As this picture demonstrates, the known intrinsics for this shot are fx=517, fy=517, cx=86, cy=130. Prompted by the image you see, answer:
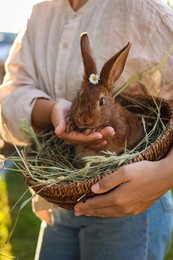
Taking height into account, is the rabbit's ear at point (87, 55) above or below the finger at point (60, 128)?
above

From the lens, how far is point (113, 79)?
197 cm

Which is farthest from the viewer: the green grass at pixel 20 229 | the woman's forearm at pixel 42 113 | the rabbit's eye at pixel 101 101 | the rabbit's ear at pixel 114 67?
the green grass at pixel 20 229

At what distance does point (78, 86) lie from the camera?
2102 mm

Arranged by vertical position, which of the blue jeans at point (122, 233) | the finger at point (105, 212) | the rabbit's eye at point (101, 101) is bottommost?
the blue jeans at point (122, 233)

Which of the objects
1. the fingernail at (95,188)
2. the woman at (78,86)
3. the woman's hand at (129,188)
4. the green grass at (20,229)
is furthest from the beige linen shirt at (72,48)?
the green grass at (20,229)

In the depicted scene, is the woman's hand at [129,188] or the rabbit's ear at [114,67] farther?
the rabbit's ear at [114,67]

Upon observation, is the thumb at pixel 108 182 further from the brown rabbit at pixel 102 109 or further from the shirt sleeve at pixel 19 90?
the shirt sleeve at pixel 19 90

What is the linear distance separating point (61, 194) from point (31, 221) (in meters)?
2.26

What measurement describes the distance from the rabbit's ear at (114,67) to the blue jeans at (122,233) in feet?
1.74

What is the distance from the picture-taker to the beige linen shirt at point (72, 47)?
200cm

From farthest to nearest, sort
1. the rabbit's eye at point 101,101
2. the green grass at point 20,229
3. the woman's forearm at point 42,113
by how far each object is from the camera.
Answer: the green grass at point 20,229 < the woman's forearm at point 42,113 < the rabbit's eye at point 101,101

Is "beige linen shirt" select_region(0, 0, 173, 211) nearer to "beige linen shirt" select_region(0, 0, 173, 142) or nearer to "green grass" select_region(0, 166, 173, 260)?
"beige linen shirt" select_region(0, 0, 173, 142)

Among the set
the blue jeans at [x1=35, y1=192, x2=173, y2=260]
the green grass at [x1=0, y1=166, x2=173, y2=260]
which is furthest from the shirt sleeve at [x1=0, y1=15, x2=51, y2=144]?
the green grass at [x1=0, y1=166, x2=173, y2=260]

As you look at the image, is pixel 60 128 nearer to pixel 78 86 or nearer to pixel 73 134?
pixel 73 134
